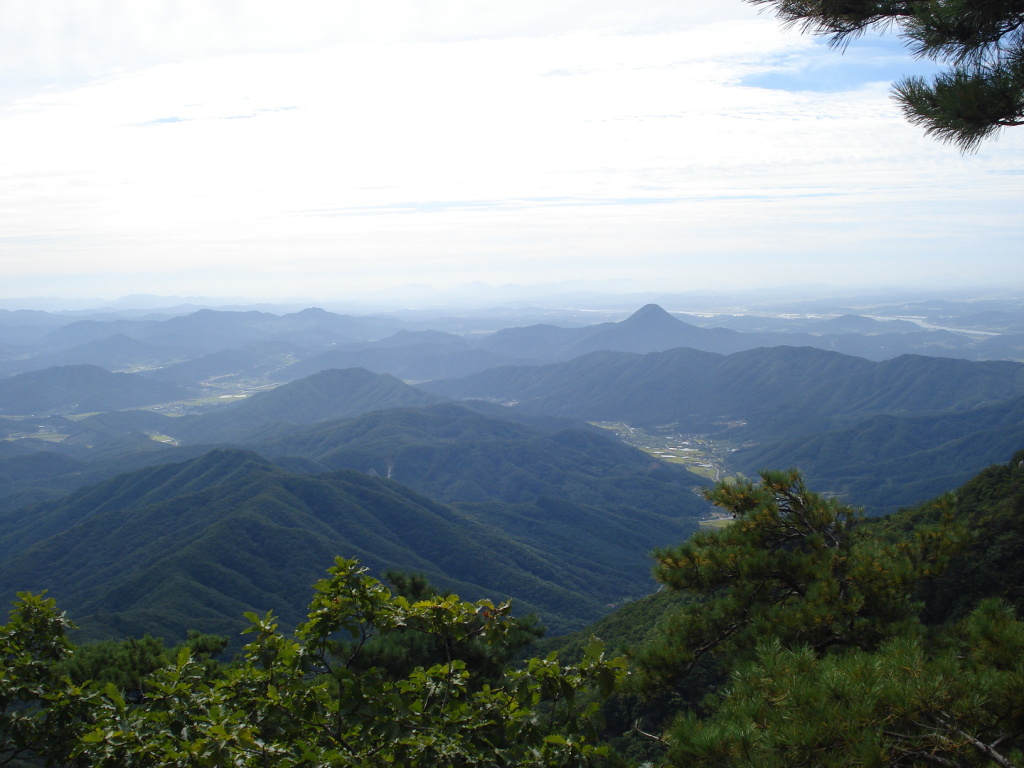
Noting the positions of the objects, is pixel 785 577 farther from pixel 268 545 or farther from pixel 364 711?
pixel 268 545

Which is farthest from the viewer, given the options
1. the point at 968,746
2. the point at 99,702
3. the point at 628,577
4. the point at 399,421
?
the point at 399,421

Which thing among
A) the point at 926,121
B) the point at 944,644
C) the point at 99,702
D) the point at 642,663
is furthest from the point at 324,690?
the point at 926,121

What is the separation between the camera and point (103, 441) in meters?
189

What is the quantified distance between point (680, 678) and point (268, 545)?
81743 millimetres

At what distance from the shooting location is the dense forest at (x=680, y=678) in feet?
12.3

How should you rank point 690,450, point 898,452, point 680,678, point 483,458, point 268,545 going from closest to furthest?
point 680,678 → point 268,545 → point 898,452 → point 483,458 → point 690,450

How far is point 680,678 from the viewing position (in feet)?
22.4

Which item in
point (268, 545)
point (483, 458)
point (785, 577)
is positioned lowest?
point (483, 458)

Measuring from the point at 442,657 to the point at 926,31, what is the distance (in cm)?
1125

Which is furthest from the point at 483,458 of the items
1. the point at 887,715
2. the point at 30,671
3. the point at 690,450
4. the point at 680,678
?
the point at 887,715

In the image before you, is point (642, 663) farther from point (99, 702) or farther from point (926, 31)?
point (926, 31)

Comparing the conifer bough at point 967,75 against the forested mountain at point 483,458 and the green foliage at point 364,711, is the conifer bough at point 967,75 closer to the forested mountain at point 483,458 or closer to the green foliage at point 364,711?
the green foliage at point 364,711

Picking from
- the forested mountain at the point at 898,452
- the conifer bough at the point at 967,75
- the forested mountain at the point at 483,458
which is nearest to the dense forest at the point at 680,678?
the conifer bough at the point at 967,75

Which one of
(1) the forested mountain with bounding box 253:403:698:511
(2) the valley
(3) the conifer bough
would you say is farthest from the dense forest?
(2) the valley
